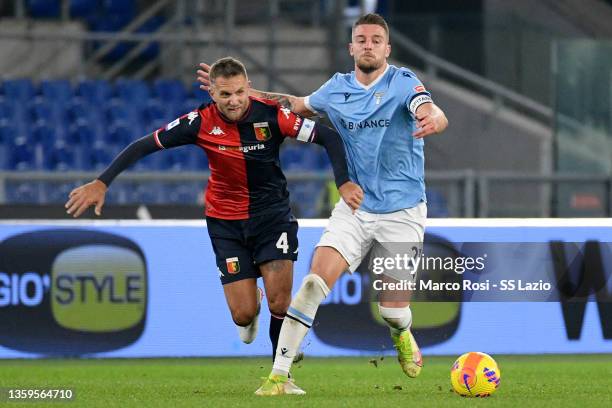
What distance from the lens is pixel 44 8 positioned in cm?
2012

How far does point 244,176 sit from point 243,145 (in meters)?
0.24

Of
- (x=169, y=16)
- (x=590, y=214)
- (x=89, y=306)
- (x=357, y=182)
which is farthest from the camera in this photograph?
(x=169, y=16)

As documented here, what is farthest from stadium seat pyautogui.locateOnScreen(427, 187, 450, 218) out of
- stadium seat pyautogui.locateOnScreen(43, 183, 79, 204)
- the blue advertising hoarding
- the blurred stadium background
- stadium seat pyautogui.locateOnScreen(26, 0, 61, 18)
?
stadium seat pyautogui.locateOnScreen(26, 0, 61, 18)

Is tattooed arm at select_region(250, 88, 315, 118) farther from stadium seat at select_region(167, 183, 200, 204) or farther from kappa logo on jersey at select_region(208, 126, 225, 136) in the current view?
stadium seat at select_region(167, 183, 200, 204)

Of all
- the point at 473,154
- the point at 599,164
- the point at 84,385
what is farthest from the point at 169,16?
the point at 84,385

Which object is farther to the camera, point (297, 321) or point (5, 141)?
point (5, 141)

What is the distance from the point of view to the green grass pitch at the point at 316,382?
773cm

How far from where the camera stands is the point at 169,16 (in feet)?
69.3

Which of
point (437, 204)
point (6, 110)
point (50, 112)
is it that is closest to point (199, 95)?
point (50, 112)

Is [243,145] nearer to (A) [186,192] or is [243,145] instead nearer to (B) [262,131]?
(B) [262,131]

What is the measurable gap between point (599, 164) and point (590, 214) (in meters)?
0.61

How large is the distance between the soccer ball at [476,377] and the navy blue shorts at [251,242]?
130 cm

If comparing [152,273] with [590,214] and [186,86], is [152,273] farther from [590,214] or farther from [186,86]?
[186,86]

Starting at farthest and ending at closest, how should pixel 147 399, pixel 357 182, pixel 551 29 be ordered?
pixel 551 29, pixel 357 182, pixel 147 399
